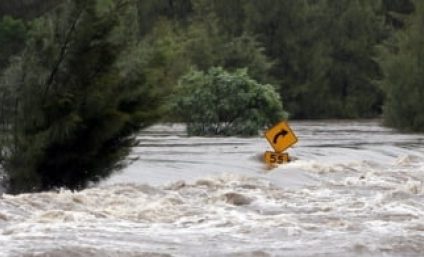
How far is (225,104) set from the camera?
41938 millimetres

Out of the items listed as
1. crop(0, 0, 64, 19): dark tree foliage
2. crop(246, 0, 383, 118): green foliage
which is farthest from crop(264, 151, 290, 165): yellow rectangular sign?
crop(246, 0, 383, 118): green foliage

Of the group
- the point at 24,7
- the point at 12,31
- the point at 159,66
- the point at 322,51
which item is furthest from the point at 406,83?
the point at 159,66

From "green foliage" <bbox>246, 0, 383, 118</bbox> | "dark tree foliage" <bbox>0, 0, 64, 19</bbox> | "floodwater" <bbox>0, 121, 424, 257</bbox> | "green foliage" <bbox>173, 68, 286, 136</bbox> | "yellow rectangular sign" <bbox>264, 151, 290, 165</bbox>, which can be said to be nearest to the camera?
"floodwater" <bbox>0, 121, 424, 257</bbox>

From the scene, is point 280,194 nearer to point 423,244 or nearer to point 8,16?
point 423,244

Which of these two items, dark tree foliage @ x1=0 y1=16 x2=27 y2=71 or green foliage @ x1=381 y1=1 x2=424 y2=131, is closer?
dark tree foliage @ x1=0 y1=16 x2=27 y2=71

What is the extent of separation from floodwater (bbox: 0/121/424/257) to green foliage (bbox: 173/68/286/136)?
553 inches

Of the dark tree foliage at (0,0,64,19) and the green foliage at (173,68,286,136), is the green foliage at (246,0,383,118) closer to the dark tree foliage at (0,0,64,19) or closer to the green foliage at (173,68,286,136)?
the green foliage at (173,68,286,136)

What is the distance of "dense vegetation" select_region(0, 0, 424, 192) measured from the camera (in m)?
18.7

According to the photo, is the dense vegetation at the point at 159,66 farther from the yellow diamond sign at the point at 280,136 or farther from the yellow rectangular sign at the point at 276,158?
the yellow rectangular sign at the point at 276,158

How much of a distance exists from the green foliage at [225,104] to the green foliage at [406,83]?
13.9m

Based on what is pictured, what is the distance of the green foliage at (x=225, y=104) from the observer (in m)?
42.2

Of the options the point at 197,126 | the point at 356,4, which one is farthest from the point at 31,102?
the point at 356,4

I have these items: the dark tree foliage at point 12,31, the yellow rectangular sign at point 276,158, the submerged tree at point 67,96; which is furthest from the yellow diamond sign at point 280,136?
the dark tree foliage at point 12,31

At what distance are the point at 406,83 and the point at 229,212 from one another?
40151mm
